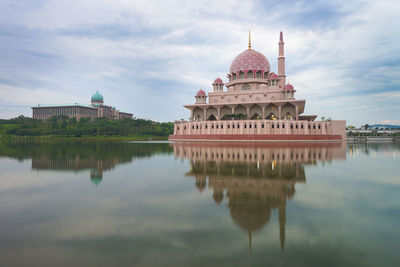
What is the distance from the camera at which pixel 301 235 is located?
150 inches

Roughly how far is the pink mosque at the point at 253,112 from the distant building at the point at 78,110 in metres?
77.7

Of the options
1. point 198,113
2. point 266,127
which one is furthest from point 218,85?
point 266,127

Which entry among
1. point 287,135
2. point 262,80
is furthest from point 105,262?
point 262,80

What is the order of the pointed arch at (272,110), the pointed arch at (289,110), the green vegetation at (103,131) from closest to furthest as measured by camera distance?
1. the pointed arch at (289,110)
2. the pointed arch at (272,110)
3. the green vegetation at (103,131)

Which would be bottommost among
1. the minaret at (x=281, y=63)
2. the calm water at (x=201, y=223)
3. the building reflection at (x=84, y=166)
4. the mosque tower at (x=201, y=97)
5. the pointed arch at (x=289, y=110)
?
the calm water at (x=201, y=223)

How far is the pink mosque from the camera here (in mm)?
40906

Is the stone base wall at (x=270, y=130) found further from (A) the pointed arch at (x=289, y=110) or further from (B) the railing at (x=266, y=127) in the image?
(A) the pointed arch at (x=289, y=110)

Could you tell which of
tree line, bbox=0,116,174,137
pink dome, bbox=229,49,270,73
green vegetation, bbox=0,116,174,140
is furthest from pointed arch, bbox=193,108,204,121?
tree line, bbox=0,116,174,137

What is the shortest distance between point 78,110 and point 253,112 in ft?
293

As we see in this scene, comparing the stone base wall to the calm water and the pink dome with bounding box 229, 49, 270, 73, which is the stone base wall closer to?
the pink dome with bounding box 229, 49, 270, 73

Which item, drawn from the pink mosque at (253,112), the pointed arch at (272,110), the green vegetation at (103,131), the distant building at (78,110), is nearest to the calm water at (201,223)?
the pink mosque at (253,112)

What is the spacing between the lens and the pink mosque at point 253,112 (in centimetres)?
4091

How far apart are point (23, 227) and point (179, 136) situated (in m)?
42.9

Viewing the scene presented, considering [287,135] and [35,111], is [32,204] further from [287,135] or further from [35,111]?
[35,111]
